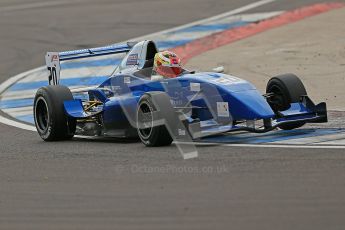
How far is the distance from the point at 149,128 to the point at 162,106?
1.30 feet

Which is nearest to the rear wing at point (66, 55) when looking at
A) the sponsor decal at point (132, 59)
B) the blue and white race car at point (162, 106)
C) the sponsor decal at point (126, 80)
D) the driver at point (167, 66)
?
the blue and white race car at point (162, 106)

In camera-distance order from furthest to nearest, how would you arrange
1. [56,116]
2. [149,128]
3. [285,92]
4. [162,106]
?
[56,116], [285,92], [149,128], [162,106]

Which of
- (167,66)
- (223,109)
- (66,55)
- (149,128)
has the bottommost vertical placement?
(149,128)

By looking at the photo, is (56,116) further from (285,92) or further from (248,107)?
(285,92)

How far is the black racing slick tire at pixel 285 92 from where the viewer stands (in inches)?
423

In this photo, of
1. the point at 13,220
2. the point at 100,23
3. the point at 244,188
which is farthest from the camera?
the point at 100,23

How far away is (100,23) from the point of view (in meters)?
22.7

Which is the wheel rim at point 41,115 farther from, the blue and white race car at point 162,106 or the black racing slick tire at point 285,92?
the black racing slick tire at point 285,92

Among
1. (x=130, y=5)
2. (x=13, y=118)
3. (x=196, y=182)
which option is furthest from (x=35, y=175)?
(x=130, y=5)

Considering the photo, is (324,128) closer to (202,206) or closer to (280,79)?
(280,79)

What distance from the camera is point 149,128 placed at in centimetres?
1000

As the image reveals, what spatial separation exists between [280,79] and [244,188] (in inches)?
149

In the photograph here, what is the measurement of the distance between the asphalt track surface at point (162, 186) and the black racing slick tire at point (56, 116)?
183 mm

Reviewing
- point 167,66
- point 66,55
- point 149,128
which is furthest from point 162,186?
point 66,55
